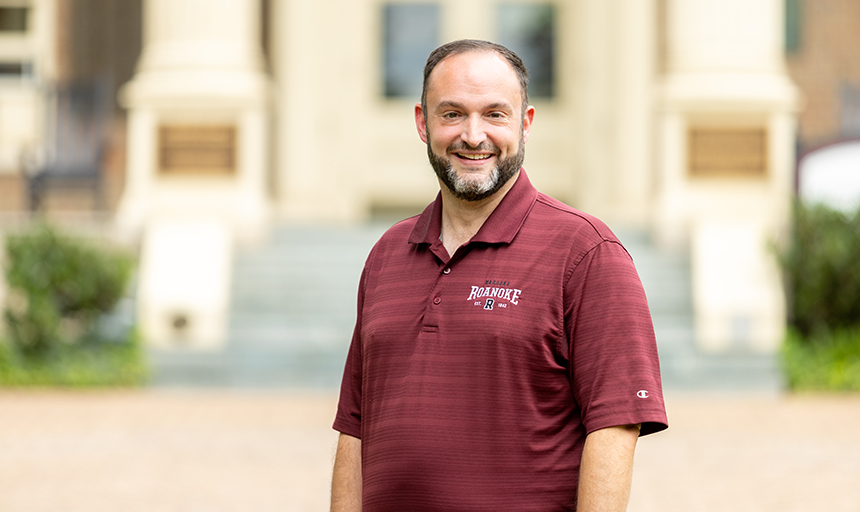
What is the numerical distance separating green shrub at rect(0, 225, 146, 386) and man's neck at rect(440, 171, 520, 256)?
7.97 m

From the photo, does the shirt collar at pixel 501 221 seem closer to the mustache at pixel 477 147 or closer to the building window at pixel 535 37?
the mustache at pixel 477 147

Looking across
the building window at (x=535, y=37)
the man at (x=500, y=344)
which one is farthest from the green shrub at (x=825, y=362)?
the man at (x=500, y=344)

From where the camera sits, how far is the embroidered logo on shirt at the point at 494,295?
6.40 feet

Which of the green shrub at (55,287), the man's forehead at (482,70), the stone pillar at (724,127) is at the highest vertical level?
the stone pillar at (724,127)

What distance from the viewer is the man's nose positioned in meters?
2.04

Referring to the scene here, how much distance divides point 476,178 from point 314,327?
8129 millimetres

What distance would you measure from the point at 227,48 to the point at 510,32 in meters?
4.07

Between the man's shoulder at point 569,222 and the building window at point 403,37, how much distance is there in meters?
11.7

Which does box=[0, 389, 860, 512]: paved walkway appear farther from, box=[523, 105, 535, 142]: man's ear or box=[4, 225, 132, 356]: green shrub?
box=[523, 105, 535, 142]: man's ear

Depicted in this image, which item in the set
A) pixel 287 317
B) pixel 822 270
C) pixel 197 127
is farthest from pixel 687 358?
pixel 197 127

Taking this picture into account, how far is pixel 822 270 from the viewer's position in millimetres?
10172

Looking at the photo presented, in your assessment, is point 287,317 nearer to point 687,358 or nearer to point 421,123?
point 687,358

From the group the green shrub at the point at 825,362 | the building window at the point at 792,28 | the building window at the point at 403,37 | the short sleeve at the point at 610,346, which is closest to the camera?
the short sleeve at the point at 610,346

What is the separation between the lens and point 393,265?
2.19m
